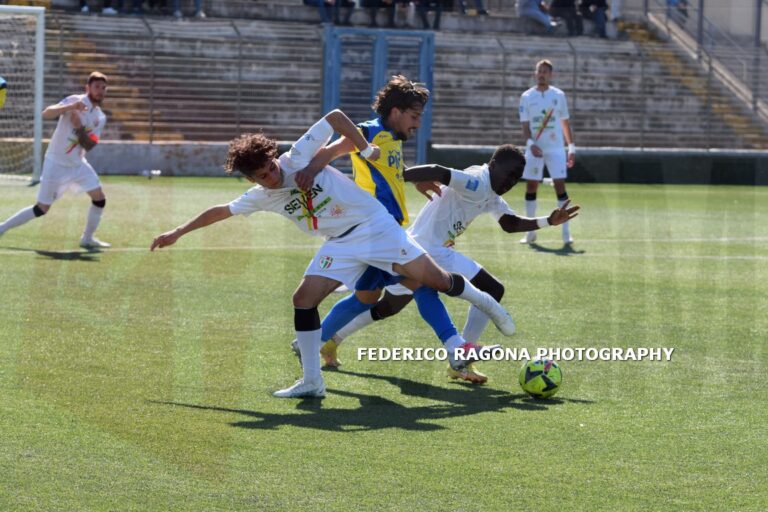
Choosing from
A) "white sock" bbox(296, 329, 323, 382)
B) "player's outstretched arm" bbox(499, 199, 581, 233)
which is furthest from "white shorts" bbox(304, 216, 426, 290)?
"player's outstretched arm" bbox(499, 199, 581, 233)

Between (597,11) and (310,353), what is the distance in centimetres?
3041

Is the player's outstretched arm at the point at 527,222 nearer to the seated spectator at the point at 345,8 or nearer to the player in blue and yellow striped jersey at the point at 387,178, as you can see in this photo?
the player in blue and yellow striped jersey at the point at 387,178

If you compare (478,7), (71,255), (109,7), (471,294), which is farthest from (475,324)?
(478,7)

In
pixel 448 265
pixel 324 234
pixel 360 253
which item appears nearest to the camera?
pixel 360 253

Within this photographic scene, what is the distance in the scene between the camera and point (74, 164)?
15.9 meters

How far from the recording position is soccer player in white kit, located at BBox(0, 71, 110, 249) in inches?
614

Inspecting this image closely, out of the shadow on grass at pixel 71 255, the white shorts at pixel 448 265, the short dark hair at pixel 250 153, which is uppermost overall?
the short dark hair at pixel 250 153

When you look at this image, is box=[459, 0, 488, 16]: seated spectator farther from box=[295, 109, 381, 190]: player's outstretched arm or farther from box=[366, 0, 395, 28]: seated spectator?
box=[295, 109, 381, 190]: player's outstretched arm

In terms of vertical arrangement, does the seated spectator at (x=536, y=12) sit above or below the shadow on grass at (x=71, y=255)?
Answer: above

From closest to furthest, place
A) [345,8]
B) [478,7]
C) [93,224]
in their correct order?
[93,224] → [345,8] → [478,7]

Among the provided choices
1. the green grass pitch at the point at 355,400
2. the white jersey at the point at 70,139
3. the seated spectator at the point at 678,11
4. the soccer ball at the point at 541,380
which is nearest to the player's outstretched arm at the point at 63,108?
the white jersey at the point at 70,139

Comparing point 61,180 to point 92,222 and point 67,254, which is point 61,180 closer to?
point 92,222

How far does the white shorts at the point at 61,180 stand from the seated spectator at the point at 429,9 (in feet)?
64.9

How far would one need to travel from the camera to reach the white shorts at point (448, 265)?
9141 mm
